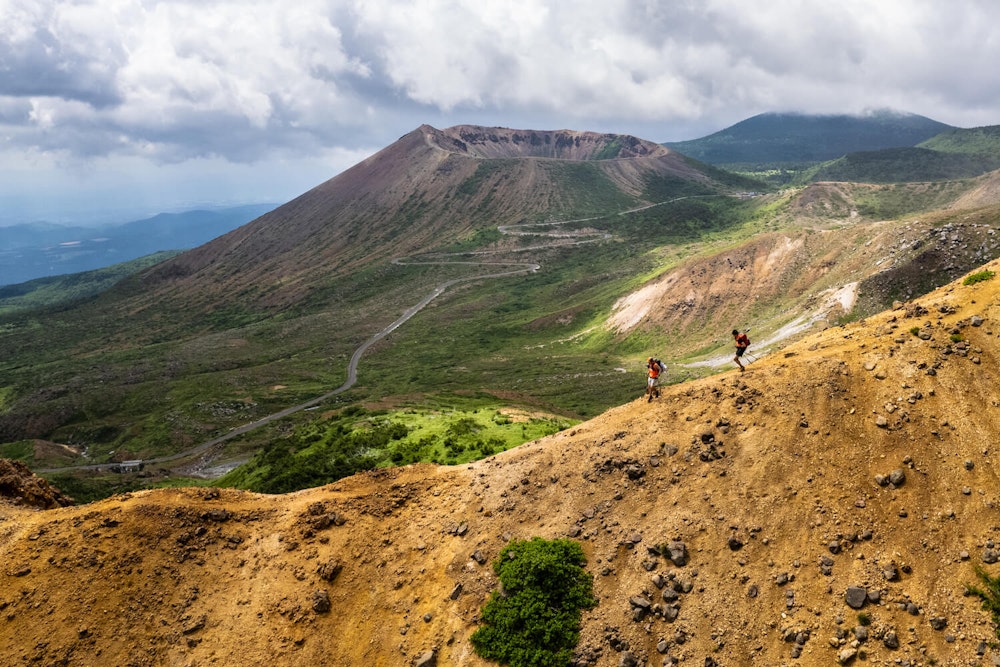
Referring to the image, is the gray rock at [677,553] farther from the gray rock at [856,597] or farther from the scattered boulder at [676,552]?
the gray rock at [856,597]

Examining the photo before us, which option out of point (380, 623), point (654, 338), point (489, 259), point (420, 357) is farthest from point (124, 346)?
point (380, 623)

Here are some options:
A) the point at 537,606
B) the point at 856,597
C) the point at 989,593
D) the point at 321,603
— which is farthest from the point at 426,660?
the point at 989,593

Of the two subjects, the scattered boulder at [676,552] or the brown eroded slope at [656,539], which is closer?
the brown eroded slope at [656,539]

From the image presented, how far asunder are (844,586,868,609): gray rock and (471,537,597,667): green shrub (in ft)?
22.1

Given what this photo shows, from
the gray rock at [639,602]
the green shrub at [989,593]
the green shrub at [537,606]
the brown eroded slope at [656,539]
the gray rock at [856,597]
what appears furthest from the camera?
the gray rock at [639,602]

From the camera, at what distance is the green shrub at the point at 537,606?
1566 cm

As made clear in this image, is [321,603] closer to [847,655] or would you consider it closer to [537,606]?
[537,606]

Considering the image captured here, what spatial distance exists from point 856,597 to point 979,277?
617 inches

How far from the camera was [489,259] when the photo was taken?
191 metres

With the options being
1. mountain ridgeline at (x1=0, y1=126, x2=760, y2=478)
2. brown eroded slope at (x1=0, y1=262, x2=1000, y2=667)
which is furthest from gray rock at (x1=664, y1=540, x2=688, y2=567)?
mountain ridgeline at (x1=0, y1=126, x2=760, y2=478)

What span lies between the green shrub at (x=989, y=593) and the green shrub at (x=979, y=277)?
43.4 ft

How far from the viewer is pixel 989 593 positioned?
1384 cm

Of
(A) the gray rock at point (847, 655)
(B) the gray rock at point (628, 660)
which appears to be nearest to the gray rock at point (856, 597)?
(A) the gray rock at point (847, 655)

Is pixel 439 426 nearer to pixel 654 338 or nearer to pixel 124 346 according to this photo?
pixel 654 338
